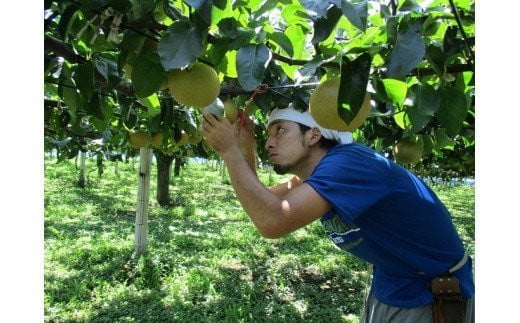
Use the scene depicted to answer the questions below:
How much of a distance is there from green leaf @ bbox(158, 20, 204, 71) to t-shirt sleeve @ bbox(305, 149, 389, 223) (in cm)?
55

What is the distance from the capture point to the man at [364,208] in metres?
1.22

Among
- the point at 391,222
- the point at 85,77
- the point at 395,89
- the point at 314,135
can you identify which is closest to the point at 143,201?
the point at 314,135

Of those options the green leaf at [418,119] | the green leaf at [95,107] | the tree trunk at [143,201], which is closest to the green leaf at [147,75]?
the green leaf at [95,107]

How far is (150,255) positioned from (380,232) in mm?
4282

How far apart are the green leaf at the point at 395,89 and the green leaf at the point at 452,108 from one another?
126 mm

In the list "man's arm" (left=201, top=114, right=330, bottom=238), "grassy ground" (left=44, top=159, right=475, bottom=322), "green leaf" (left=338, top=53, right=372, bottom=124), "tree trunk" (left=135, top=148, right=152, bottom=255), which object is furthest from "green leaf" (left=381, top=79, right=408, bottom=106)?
"tree trunk" (left=135, top=148, right=152, bottom=255)

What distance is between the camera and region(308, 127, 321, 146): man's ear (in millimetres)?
1581

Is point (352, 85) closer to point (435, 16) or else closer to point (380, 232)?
point (435, 16)

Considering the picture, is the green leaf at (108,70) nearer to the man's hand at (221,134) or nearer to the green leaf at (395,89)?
the man's hand at (221,134)

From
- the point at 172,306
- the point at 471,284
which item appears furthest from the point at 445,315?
the point at 172,306

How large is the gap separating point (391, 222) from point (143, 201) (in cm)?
425

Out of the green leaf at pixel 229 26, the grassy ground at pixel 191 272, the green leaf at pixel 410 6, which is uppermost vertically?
the green leaf at pixel 410 6

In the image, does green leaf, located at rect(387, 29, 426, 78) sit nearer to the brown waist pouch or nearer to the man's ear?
the man's ear

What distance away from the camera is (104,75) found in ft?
4.10
